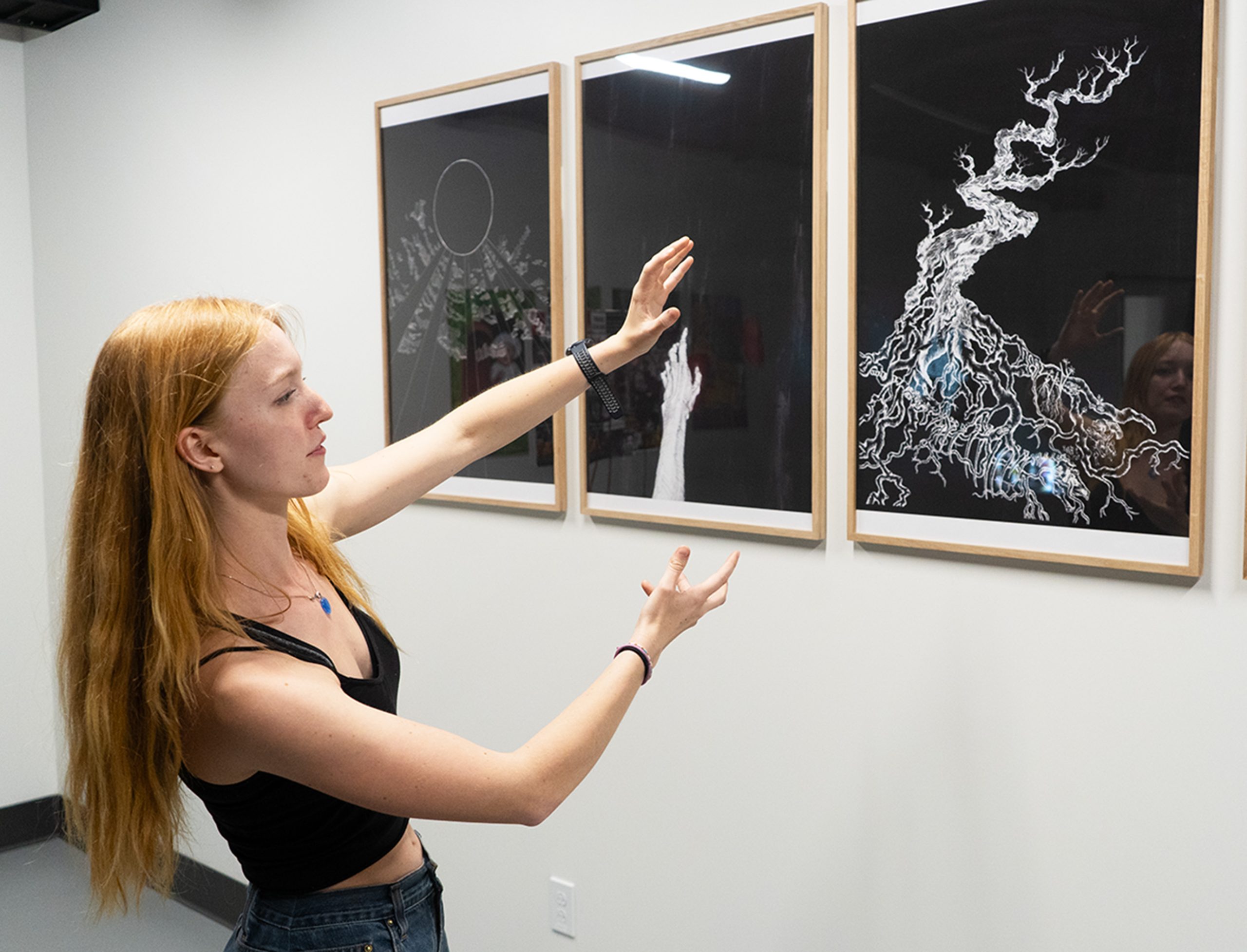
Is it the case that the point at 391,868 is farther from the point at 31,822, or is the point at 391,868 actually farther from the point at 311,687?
the point at 31,822

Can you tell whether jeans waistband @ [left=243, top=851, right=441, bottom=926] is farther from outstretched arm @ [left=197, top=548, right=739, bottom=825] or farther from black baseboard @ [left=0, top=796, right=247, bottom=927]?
black baseboard @ [left=0, top=796, right=247, bottom=927]

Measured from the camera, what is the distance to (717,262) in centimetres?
215

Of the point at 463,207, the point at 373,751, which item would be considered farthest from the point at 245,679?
the point at 463,207

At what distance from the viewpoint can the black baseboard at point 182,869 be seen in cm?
348

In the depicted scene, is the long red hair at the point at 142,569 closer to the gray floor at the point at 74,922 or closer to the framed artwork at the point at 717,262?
the framed artwork at the point at 717,262

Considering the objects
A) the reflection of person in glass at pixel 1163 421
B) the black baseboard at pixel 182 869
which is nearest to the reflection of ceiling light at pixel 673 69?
the reflection of person in glass at pixel 1163 421

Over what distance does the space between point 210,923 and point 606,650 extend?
1.93 m

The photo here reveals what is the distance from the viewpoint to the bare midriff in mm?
1489

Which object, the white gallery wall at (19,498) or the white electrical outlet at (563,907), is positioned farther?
the white gallery wall at (19,498)

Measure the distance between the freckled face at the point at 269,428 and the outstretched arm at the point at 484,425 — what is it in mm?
368

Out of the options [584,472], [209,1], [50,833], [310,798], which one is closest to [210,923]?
[50,833]

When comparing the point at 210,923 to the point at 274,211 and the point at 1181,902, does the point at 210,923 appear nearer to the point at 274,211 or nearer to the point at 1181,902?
the point at 274,211

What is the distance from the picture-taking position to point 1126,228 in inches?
66.2

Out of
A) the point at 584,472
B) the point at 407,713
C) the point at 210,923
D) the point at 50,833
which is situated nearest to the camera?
the point at 584,472
